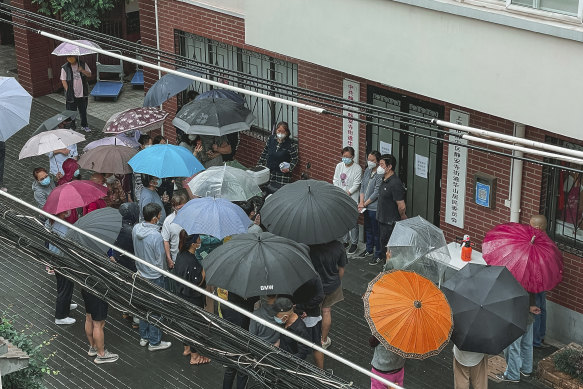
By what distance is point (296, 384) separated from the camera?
307 inches

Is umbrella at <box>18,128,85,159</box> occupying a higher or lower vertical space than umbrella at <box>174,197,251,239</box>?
lower

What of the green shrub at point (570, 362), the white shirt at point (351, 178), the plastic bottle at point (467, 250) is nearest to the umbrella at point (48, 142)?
the white shirt at point (351, 178)

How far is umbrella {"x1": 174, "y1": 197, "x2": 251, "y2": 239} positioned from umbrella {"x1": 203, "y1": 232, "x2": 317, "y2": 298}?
1272 millimetres

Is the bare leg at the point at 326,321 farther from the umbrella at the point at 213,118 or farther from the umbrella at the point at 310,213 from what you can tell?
the umbrella at the point at 213,118

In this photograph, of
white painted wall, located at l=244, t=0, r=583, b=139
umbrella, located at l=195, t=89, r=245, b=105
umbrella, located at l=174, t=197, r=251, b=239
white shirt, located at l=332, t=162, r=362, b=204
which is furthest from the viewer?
umbrella, located at l=195, t=89, r=245, b=105

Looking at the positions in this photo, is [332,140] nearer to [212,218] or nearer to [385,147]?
[385,147]

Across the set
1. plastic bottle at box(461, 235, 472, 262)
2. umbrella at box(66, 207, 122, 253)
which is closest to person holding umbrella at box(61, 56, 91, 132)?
umbrella at box(66, 207, 122, 253)

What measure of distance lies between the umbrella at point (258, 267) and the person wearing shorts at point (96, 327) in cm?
229

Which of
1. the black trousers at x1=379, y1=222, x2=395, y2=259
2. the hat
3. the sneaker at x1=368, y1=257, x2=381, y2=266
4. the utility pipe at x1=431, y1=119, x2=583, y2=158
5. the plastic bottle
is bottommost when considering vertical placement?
the sneaker at x1=368, y1=257, x2=381, y2=266

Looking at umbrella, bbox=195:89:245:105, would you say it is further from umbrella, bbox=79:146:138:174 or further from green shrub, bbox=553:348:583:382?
green shrub, bbox=553:348:583:382

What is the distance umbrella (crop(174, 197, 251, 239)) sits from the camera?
12039mm

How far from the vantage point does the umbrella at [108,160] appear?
1488 centimetres

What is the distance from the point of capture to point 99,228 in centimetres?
1168

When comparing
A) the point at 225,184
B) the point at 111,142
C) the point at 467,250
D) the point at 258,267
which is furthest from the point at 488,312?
the point at 111,142
